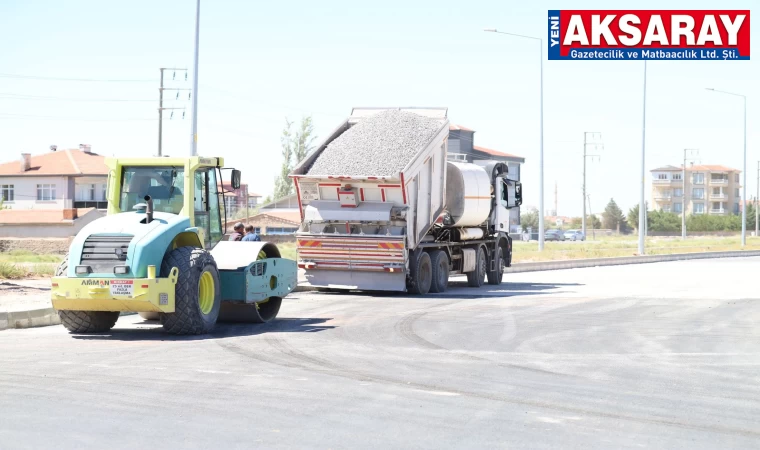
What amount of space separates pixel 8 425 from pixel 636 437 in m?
4.96

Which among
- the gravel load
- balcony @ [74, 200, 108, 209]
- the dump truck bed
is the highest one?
balcony @ [74, 200, 108, 209]

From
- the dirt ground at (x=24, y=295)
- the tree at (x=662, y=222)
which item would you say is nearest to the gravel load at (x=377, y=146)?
the dirt ground at (x=24, y=295)

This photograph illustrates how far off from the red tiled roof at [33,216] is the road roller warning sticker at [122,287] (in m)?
61.2

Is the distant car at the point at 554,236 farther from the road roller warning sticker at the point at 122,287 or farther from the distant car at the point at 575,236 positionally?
the road roller warning sticker at the point at 122,287

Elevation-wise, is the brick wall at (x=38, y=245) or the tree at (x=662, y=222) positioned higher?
the tree at (x=662, y=222)

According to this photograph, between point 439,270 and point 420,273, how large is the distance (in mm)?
1121

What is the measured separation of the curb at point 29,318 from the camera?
16.2m

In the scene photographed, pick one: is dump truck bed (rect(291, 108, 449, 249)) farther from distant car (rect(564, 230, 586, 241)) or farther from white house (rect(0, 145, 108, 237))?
distant car (rect(564, 230, 586, 241))

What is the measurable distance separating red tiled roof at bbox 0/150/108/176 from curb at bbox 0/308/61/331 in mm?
63969

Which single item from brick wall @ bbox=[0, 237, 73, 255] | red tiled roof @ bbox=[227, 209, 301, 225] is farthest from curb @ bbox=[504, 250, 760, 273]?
red tiled roof @ bbox=[227, 209, 301, 225]

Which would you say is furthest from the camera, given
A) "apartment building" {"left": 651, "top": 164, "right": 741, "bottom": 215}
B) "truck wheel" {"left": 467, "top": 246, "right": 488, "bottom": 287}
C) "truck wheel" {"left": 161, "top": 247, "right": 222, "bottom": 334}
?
"apartment building" {"left": 651, "top": 164, "right": 741, "bottom": 215}

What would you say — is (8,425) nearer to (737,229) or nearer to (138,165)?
(138,165)

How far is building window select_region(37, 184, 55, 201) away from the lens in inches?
3201

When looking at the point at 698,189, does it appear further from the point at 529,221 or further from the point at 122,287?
the point at 122,287
